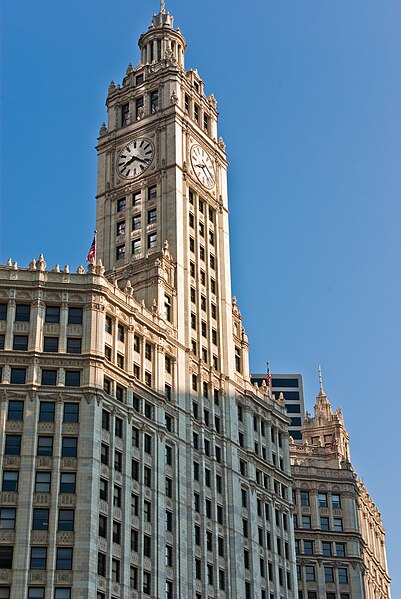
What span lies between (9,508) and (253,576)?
112 feet

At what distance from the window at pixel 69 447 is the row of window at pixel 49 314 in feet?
41.2

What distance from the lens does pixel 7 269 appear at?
378 ft

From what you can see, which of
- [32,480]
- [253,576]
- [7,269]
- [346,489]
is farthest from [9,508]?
[346,489]

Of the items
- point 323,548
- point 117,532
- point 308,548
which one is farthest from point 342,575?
point 117,532

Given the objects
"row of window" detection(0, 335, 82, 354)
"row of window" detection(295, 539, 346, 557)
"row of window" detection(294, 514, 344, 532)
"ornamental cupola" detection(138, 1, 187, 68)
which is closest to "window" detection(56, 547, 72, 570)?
"row of window" detection(0, 335, 82, 354)

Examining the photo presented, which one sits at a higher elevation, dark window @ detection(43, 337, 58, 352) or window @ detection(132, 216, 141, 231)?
window @ detection(132, 216, 141, 231)

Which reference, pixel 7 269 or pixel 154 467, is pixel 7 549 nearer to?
pixel 154 467

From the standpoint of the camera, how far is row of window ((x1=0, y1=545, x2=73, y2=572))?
101438 millimetres

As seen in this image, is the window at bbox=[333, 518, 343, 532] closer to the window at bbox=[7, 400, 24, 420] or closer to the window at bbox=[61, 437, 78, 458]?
the window at bbox=[61, 437, 78, 458]

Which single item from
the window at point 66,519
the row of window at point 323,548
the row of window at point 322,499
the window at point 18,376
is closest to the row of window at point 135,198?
the window at point 18,376

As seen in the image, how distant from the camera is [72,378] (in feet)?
367

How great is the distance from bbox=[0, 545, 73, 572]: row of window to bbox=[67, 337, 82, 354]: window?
20102 mm

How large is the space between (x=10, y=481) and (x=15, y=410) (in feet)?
23.6

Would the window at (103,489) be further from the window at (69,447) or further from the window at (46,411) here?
the window at (46,411)
